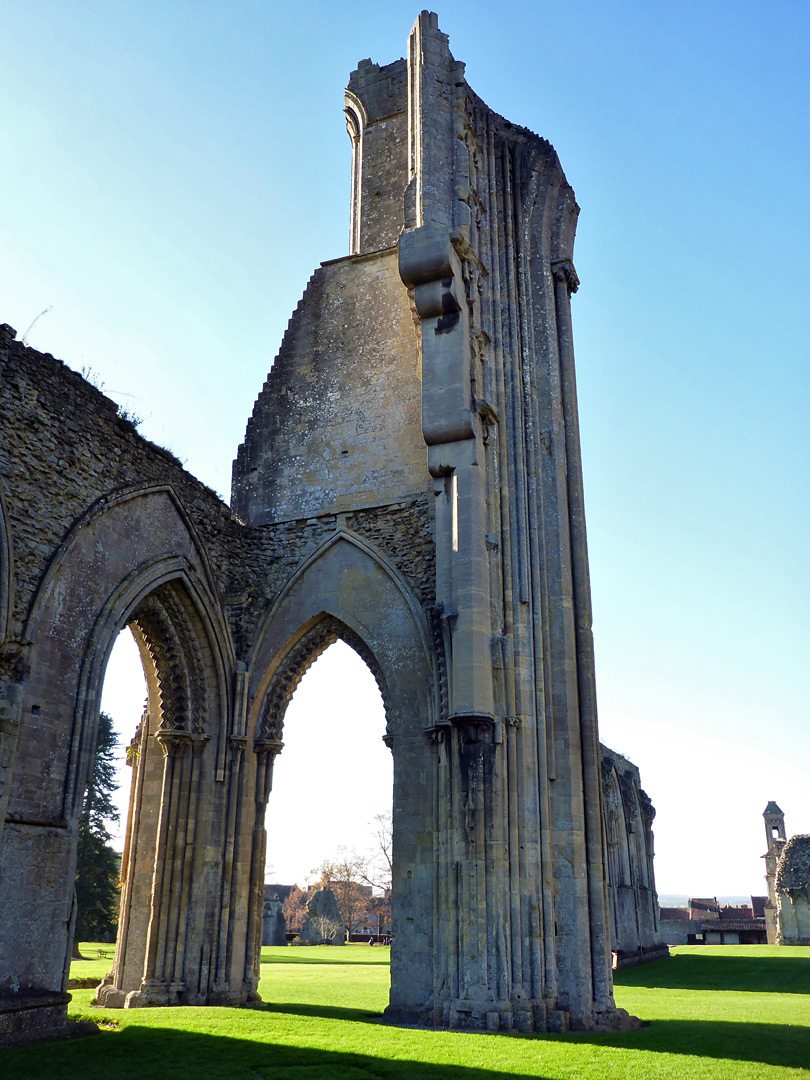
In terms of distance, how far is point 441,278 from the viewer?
13438 mm

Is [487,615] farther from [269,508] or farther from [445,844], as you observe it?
[269,508]

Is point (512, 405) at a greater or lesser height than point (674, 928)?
greater

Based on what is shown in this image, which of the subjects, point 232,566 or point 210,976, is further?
point 232,566

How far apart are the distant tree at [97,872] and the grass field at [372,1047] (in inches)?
568

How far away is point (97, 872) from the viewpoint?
1094 inches

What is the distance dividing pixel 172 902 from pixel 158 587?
165 inches

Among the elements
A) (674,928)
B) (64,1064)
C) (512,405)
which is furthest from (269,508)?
(674,928)

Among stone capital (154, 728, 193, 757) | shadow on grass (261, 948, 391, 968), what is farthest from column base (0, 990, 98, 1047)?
shadow on grass (261, 948, 391, 968)

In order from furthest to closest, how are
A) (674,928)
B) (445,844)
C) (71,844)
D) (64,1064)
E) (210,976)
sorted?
(674,928) < (210,976) < (445,844) < (71,844) < (64,1064)

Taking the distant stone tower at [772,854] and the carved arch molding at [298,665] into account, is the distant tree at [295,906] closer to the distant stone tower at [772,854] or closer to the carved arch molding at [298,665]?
the distant stone tower at [772,854]

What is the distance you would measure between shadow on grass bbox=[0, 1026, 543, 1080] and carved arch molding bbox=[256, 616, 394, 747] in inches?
204

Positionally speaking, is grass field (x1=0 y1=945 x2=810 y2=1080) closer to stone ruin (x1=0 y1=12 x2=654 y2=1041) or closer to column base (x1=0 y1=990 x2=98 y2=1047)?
column base (x1=0 y1=990 x2=98 y2=1047)

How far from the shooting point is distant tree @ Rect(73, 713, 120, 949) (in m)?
27.5

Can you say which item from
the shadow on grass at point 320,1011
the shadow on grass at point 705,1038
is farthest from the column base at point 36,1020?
the shadow on grass at point 705,1038
